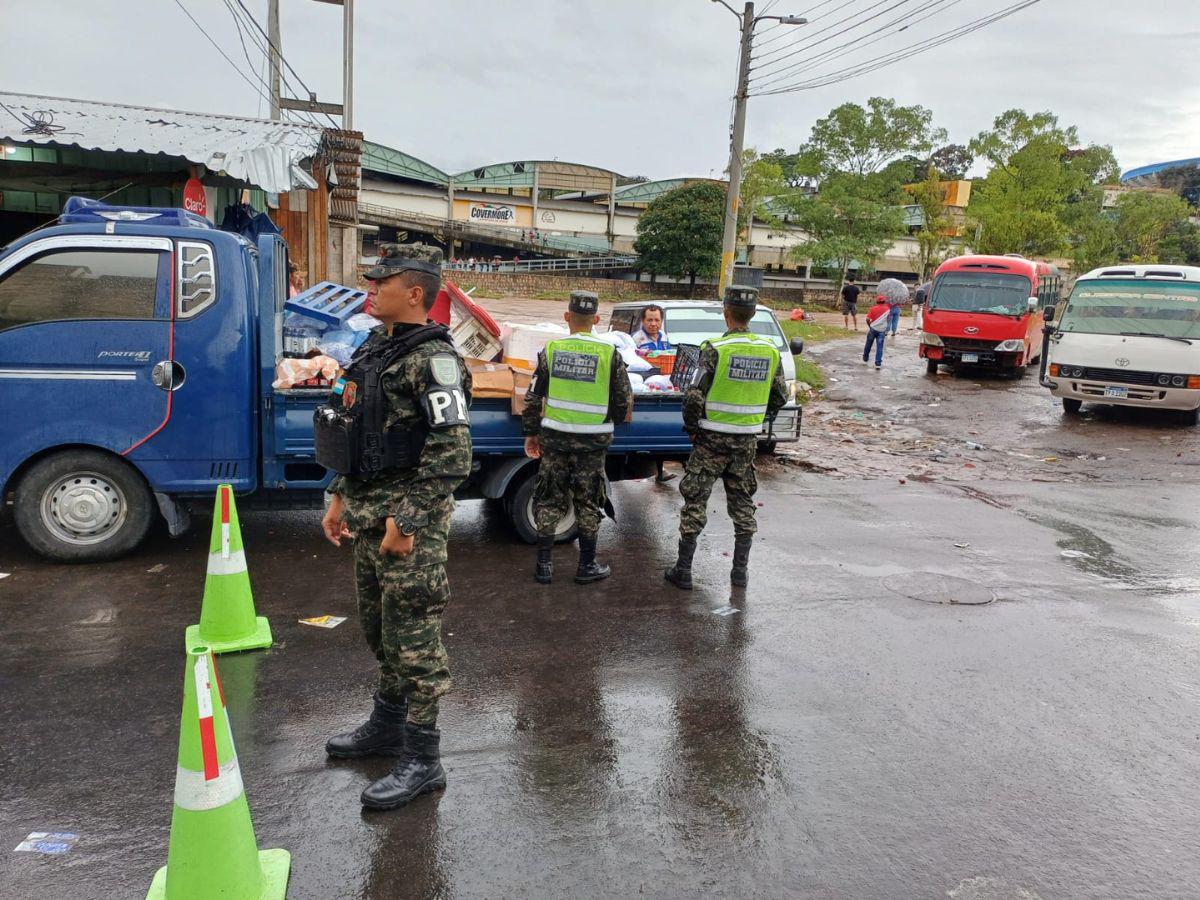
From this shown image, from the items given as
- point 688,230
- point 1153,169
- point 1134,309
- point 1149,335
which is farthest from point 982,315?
point 1153,169

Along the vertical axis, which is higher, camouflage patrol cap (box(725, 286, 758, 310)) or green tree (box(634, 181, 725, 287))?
green tree (box(634, 181, 725, 287))

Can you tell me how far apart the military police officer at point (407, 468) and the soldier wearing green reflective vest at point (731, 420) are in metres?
2.77

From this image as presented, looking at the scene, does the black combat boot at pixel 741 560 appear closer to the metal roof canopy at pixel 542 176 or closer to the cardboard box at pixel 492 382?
the cardboard box at pixel 492 382

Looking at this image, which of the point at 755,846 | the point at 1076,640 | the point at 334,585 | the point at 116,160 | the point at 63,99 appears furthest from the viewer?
the point at 116,160

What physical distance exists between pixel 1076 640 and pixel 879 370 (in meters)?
14.7

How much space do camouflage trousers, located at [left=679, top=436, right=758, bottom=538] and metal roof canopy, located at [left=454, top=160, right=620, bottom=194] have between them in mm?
51167

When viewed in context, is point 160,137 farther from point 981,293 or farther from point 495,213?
point 495,213

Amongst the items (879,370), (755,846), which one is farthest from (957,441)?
(755,846)

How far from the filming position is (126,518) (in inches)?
223

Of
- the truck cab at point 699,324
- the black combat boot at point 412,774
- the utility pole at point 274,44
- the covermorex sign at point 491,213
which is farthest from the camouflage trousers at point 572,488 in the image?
the covermorex sign at point 491,213

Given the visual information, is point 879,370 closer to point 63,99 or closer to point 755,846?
point 63,99

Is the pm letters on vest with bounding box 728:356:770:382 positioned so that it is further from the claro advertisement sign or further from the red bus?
the claro advertisement sign

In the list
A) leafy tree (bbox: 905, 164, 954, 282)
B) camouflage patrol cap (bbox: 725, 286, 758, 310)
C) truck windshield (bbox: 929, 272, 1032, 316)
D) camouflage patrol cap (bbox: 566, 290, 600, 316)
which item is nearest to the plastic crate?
camouflage patrol cap (bbox: 725, 286, 758, 310)

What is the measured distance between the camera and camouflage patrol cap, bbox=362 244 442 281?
3320 millimetres
